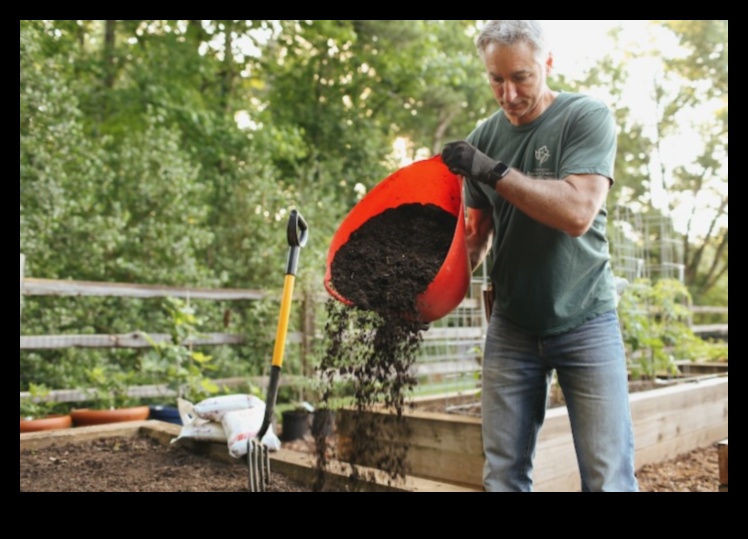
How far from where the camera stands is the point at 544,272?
1969 mm

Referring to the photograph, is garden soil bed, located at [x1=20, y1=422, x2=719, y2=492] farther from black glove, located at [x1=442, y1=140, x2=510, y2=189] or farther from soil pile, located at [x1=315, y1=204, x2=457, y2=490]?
black glove, located at [x1=442, y1=140, x2=510, y2=189]

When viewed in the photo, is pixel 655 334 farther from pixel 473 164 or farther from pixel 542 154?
pixel 473 164

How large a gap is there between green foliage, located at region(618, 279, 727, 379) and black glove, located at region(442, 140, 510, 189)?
304 cm

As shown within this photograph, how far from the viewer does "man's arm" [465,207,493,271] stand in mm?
2268

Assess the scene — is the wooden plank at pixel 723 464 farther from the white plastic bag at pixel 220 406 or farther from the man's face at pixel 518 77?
the white plastic bag at pixel 220 406

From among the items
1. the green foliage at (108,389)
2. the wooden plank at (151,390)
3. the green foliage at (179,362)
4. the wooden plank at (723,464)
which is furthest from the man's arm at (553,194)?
the green foliage at (108,389)

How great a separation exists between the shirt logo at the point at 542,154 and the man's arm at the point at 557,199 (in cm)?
17

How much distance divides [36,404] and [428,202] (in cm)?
314

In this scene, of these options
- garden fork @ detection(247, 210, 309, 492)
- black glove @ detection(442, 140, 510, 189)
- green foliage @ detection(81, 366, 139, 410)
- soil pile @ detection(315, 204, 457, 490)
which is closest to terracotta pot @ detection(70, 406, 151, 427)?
green foliage @ detection(81, 366, 139, 410)

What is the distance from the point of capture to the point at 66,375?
511 centimetres

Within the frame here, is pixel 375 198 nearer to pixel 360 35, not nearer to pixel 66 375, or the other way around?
pixel 66 375

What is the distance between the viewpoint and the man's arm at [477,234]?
2.27m

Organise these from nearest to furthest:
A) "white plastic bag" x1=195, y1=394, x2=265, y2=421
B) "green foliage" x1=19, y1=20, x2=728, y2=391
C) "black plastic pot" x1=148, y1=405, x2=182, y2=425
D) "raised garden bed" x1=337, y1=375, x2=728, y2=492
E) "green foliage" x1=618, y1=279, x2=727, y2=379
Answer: "raised garden bed" x1=337, y1=375, x2=728, y2=492 → "white plastic bag" x1=195, y1=394, x2=265, y2=421 → "black plastic pot" x1=148, y1=405, x2=182, y2=425 → "green foliage" x1=618, y1=279, x2=727, y2=379 → "green foliage" x1=19, y1=20, x2=728, y2=391
